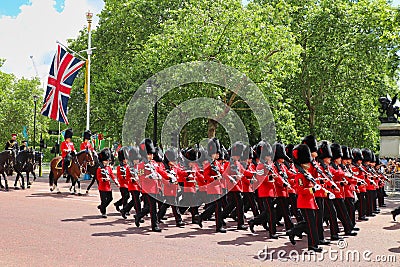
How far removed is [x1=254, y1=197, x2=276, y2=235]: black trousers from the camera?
9.97 metres

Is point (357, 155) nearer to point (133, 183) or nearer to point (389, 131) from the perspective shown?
point (133, 183)

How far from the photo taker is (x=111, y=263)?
7551mm

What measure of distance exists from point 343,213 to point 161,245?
3500 millimetres

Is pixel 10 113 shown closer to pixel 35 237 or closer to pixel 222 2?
pixel 222 2

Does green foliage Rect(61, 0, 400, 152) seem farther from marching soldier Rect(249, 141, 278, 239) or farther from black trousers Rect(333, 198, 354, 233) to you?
black trousers Rect(333, 198, 354, 233)

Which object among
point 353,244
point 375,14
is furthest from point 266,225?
point 375,14

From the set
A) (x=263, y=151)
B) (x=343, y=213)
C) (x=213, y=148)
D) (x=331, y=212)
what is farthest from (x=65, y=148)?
(x=331, y=212)

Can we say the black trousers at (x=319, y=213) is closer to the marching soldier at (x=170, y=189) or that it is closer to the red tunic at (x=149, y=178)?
the marching soldier at (x=170, y=189)

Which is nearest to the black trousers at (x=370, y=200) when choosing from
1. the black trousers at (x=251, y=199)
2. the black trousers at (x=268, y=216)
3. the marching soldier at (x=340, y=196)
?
the marching soldier at (x=340, y=196)

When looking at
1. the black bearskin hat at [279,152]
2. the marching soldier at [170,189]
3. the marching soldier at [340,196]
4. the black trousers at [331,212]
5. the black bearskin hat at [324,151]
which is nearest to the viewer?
the black trousers at [331,212]

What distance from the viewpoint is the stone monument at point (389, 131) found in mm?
22703

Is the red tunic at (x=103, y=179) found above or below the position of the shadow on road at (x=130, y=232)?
above

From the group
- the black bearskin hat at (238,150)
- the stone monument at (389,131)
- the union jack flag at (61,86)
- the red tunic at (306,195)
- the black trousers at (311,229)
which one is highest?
the union jack flag at (61,86)

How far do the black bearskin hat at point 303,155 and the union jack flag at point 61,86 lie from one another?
17646 millimetres
